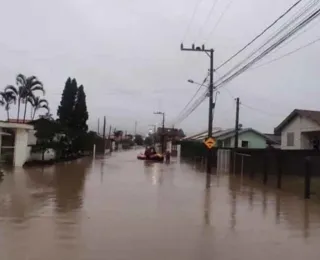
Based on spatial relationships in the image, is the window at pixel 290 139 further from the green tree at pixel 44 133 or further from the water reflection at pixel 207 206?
the water reflection at pixel 207 206

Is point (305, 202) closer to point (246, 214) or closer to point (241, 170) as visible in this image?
point (246, 214)

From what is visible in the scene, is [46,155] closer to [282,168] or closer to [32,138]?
[32,138]

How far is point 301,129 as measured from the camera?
40844 millimetres

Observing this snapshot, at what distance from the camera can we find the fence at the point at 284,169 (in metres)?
20.8

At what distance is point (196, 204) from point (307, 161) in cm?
471

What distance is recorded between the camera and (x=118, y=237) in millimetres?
9766

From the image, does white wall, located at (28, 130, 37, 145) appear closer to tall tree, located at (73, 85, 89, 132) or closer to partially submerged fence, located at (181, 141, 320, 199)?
partially submerged fence, located at (181, 141, 320, 199)

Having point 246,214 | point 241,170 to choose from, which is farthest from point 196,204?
point 241,170

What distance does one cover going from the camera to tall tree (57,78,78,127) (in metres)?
57.1

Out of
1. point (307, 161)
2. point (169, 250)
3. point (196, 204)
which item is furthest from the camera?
point (307, 161)

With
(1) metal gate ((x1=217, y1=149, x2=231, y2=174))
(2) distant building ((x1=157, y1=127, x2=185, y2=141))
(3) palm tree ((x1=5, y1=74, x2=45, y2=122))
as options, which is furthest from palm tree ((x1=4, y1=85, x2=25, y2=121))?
(2) distant building ((x1=157, y1=127, x2=185, y2=141))

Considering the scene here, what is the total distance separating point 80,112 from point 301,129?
87.6ft

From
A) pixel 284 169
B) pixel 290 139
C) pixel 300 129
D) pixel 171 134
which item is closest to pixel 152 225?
pixel 284 169

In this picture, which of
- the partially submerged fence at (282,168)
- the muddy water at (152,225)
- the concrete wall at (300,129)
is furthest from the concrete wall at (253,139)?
the muddy water at (152,225)
